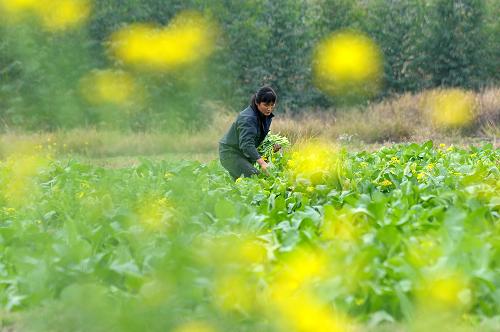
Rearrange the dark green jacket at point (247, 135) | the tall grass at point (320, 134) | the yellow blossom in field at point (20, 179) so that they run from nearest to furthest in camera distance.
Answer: the yellow blossom in field at point (20, 179) → the dark green jacket at point (247, 135) → the tall grass at point (320, 134)

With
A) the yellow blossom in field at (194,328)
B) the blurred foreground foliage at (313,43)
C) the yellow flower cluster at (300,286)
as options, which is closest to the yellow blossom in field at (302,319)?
the yellow flower cluster at (300,286)

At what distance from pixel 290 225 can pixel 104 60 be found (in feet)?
47.4

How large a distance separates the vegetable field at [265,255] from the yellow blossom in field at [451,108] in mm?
8874

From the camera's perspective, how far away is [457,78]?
2078 centimetres

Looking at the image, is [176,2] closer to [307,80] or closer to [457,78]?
[307,80]

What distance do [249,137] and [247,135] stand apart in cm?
3

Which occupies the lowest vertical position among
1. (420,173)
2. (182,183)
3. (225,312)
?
(420,173)

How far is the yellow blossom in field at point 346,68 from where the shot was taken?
64.8 ft

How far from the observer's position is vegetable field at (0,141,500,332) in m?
3.38

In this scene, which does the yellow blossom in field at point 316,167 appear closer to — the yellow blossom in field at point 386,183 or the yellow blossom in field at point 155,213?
the yellow blossom in field at point 386,183

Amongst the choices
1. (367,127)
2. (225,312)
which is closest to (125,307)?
(225,312)

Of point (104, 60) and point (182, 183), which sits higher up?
point (182, 183)

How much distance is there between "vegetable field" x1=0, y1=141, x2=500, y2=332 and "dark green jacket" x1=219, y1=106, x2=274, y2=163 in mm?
1058

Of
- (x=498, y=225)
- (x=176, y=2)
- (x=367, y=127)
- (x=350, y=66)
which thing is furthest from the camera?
(x=176, y=2)
